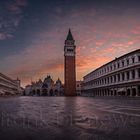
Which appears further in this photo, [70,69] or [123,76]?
[70,69]

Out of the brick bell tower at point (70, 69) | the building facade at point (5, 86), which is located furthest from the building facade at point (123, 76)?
the building facade at point (5, 86)

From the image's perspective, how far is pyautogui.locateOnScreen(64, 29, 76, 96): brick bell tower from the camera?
8188 centimetres

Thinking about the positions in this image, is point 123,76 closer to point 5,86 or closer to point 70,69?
point 70,69

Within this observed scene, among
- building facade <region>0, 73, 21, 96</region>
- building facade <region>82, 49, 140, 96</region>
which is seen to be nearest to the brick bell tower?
building facade <region>82, 49, 140, 96</region>

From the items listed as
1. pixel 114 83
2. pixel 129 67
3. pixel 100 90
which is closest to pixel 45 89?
pixel 100 90

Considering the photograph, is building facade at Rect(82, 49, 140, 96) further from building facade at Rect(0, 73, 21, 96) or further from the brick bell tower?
building facade at Rect(0, 73, 21, 96)

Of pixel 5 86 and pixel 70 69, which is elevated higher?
pixel 70 69

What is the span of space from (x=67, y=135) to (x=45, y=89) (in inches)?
5063

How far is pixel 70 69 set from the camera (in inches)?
3297

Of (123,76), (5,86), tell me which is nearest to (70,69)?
(5,86)

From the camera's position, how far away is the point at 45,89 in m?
131

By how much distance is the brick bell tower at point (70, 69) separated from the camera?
81875 millimetres

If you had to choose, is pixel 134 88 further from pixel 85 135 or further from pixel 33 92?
pixel 33 92

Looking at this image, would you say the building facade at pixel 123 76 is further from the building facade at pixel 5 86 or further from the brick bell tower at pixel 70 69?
the building facade at pixel 5 86
